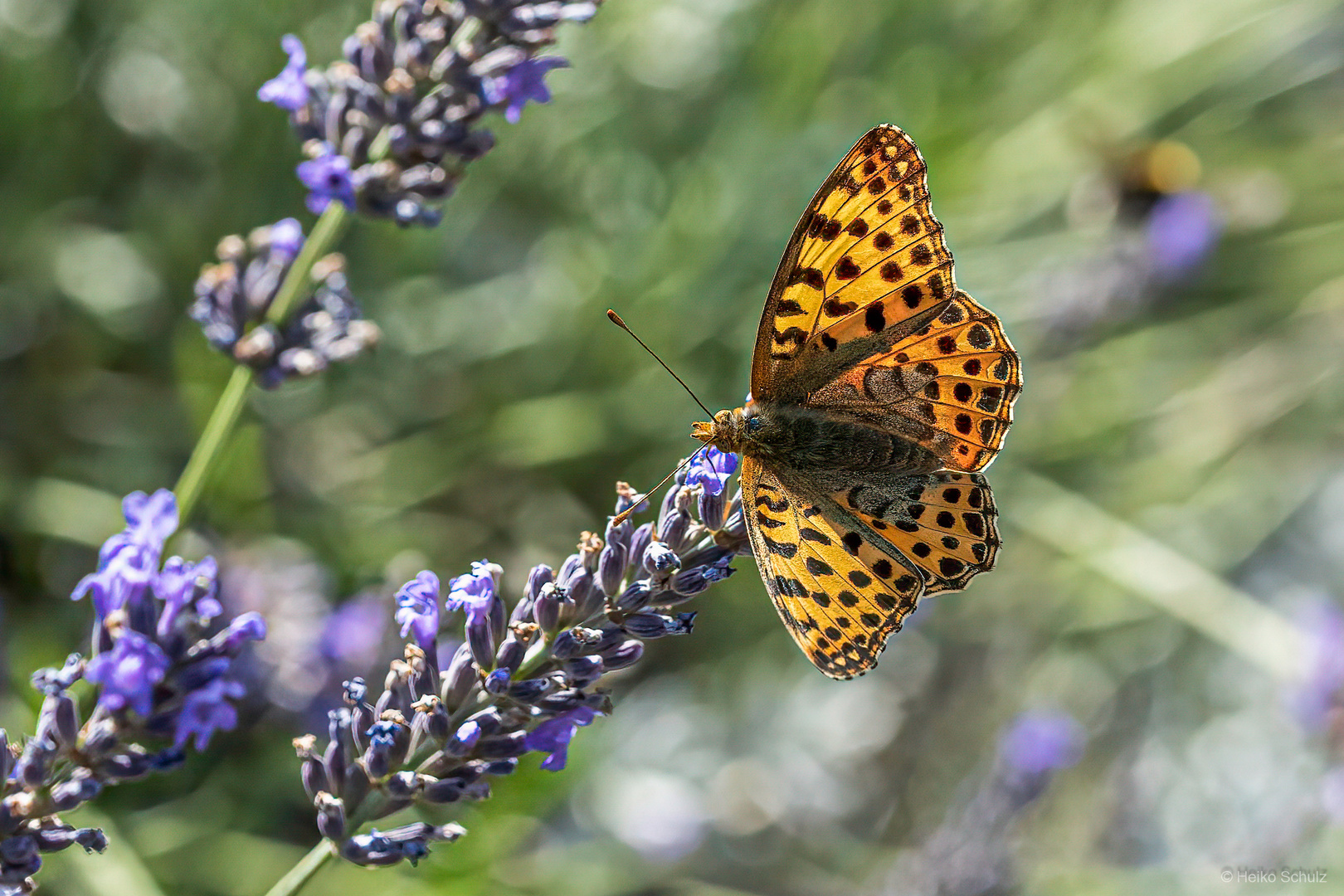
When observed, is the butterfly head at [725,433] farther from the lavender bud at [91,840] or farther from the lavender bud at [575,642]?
the lavender bud at [91,840]

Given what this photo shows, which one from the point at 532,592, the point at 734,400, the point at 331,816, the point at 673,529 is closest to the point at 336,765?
the point at 331,816

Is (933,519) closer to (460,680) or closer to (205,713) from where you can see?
(460,680)

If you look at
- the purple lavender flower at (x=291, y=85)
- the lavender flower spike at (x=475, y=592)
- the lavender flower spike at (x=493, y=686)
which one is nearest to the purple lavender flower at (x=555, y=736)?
the lavender flower spike at (x=493, y=686)

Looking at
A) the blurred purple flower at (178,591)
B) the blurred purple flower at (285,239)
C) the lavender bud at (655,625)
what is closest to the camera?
the blurred purple flower at (178,591)

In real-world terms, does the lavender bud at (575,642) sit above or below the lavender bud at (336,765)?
above

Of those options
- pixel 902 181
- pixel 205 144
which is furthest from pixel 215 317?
pixel 205 144

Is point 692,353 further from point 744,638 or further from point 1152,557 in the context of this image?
point 1152,557

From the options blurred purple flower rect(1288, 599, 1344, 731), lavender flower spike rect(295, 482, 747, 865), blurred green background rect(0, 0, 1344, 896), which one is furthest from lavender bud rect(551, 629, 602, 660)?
blurred purple flower rect(1288, 599, 1344, 731)
